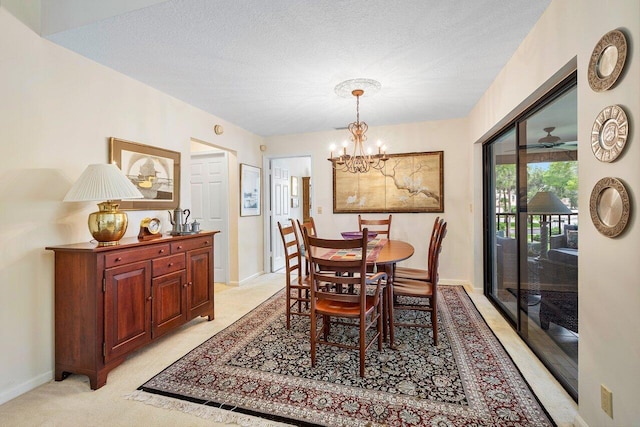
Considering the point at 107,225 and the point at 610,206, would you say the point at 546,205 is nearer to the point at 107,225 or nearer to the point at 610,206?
the point at 610,206

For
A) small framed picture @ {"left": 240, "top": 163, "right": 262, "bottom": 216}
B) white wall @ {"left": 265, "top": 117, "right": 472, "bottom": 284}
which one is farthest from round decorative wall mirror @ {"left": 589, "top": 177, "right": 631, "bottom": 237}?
small framed picture @ {"left": 240, "top": 163, "right": 262, "bottom": 216}

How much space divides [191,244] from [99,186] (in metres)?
0.97

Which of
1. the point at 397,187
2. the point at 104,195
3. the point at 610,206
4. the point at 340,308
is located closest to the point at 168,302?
the point at 104,195

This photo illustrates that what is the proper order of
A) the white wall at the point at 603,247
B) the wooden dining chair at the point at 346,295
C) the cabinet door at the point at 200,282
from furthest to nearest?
the cabinet door at the point at 200,282, the wooden dining chair at the point at 346,295, the white wall at the point at 603,247

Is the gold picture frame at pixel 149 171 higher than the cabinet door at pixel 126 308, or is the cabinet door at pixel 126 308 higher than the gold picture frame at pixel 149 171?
the gold picture frame at pixel 149 171

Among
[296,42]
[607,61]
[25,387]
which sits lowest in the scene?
[25,387]

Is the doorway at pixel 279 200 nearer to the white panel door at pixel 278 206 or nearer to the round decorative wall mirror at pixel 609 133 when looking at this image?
the white panel door at pixel 278 206

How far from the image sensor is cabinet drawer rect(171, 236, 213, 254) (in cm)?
267

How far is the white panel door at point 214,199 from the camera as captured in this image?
14.9 ft

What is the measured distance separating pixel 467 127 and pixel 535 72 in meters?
2.28

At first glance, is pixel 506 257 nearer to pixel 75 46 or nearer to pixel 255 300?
pixel 255 300

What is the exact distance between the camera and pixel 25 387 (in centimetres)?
195

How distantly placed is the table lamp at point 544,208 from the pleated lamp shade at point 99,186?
309 centimetres

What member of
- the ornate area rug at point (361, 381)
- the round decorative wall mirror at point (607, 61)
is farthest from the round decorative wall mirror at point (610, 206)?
the ornate area rug at point (361, 381)
